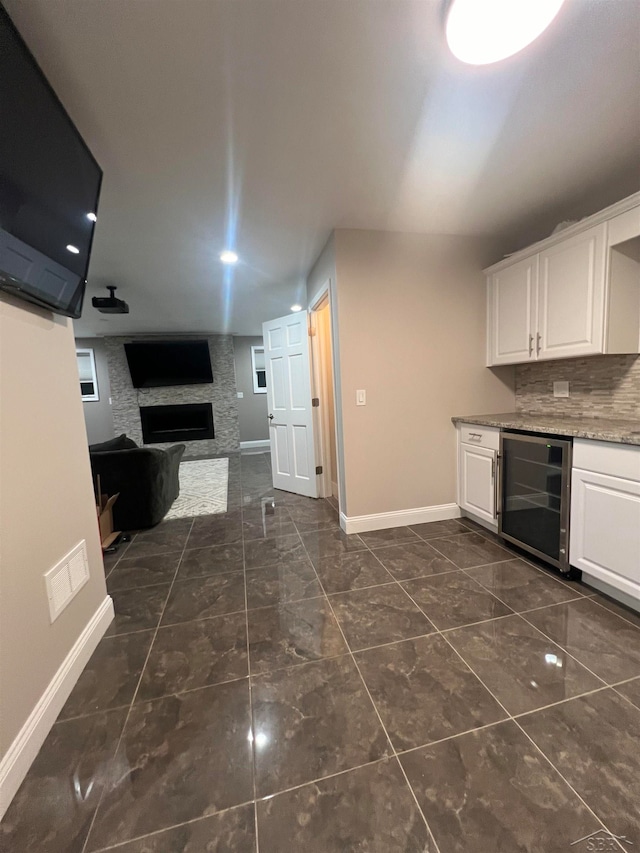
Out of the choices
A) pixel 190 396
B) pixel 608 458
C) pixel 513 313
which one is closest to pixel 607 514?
pixel 608 458

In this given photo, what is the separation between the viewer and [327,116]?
1452 millimetres

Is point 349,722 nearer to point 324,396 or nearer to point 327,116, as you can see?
point 327,116

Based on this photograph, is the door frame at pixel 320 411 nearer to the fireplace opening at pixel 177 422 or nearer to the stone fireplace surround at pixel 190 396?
the stone fireplace surround at pixel 190 396

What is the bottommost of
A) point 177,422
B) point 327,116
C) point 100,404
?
point 177,422

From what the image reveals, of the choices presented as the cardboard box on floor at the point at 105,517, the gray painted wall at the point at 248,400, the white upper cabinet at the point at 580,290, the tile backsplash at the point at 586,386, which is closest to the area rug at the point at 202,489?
the cardboard box on floor at the point at 105,517

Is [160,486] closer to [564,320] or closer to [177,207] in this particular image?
[177,207]

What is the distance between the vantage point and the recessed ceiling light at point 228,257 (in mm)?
2818

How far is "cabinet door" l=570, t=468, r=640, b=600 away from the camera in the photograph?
162 cm

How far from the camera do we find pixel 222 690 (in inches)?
53.3

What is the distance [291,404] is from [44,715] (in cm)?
300

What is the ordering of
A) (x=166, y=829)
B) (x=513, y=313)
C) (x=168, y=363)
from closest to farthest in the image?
(x=166, y=829) → (x=513, y=313) → (x=168, y=363)

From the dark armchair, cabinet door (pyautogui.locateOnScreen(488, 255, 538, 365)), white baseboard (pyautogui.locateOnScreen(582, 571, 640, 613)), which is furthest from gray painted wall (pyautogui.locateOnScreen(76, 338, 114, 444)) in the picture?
white baseboard (pyautogui.locateOnScreen(582, 571, 640, 613))

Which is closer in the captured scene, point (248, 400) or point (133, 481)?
point (133, 481)

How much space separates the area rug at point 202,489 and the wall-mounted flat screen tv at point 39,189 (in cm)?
245
